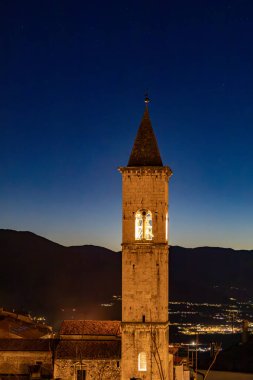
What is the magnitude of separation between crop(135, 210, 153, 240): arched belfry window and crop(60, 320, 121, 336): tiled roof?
6.62 metres

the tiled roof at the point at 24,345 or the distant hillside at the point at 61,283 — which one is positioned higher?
the distant hillside at the point at 61,283

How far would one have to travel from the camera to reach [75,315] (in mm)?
105312

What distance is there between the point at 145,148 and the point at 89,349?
12139 millimetres

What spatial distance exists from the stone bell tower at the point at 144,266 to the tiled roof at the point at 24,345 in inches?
241

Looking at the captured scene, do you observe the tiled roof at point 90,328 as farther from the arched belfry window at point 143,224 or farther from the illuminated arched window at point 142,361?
the arched belfry window at point 143,224

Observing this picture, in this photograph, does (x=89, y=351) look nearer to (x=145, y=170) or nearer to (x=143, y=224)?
(x=143, y=224)

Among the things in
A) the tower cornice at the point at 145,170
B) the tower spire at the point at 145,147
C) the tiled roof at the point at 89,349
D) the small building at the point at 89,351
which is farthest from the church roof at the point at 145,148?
the tiled roof at the point at 89,349

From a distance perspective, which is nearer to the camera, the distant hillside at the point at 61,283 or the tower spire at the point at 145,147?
the tower spire at the point at 145,147

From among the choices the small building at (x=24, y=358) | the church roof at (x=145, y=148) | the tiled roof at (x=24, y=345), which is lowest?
the small building at (x=24, y=358)

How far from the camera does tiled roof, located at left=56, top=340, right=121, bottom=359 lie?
3563 centimetres

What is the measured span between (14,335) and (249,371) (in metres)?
20.2

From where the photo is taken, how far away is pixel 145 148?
36.6 metres

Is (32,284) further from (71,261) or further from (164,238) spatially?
(164,238)

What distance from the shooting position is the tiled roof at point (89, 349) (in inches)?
1403
